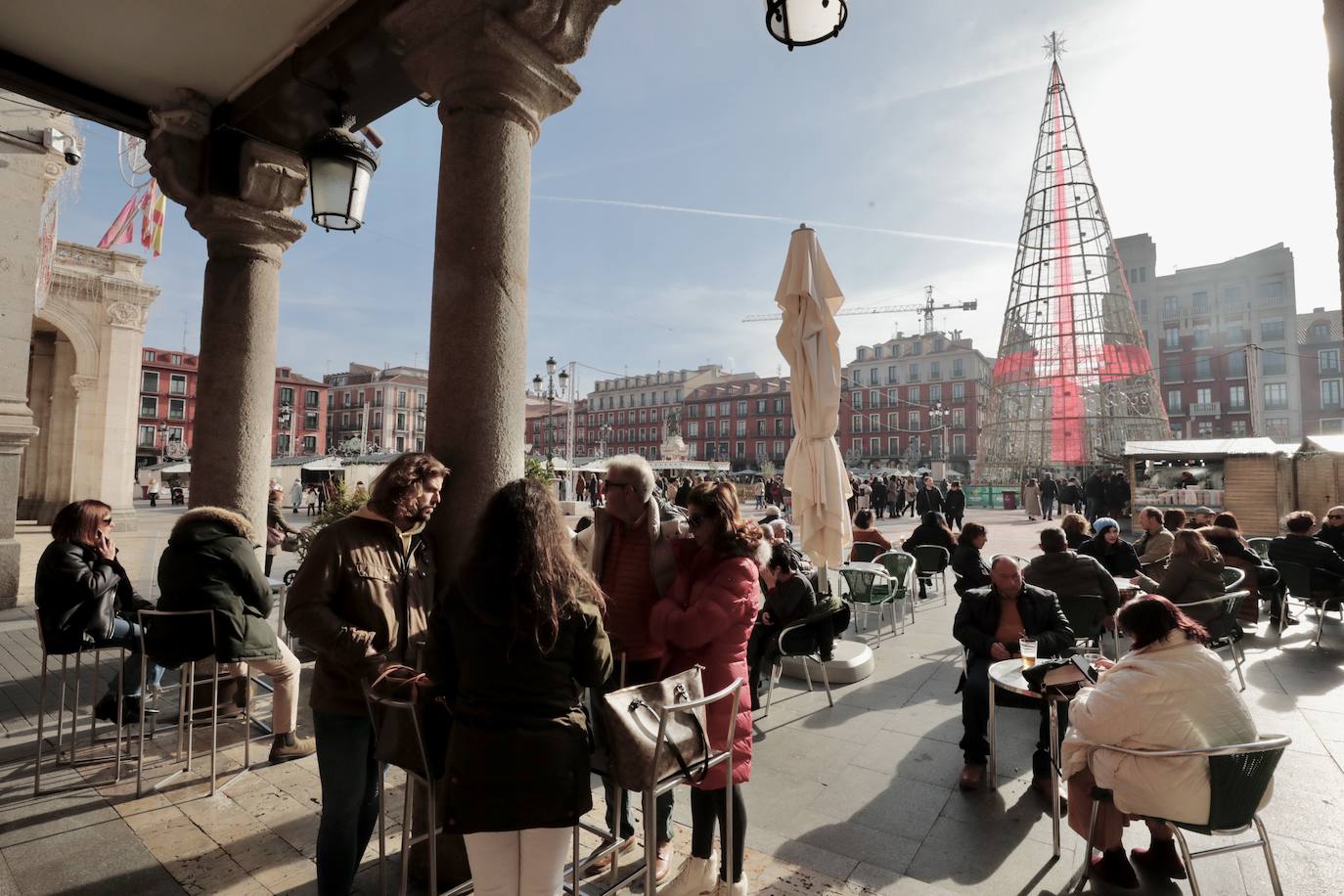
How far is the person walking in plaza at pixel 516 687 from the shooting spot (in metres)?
1.72

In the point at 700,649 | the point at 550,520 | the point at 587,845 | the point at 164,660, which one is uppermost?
the point at 550,520

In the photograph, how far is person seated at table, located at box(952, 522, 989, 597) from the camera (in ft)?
18.2

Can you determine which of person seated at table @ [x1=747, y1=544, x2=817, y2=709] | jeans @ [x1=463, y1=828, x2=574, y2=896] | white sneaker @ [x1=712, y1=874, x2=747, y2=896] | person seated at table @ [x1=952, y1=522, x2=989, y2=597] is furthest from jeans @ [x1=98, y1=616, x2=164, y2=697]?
person seated at table @ [x1=952, y1=522, x2=989, y2=597]

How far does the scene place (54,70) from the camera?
13.6 feet

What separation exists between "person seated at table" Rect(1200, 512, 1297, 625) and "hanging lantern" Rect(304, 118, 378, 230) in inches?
299

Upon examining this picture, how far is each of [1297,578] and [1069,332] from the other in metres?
23.8

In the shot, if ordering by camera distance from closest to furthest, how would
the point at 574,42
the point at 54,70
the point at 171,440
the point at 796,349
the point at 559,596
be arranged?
the point at 559,596, the point at 574,42, the point at 54,70, the point at 796,349, the point at 171,440

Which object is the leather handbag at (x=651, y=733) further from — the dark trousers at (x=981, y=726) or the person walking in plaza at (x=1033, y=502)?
the person walking in plaza at (x=1033, y=502)

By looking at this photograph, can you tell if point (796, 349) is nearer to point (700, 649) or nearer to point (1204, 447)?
point (700, 649)

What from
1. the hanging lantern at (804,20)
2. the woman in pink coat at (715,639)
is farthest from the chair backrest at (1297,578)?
the hanging lantern at (804,20)

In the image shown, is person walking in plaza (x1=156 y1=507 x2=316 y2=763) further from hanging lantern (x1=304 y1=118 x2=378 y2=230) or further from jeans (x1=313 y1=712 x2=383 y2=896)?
hanging lantern (x1=304 y1=118 x2=378 y2=230)

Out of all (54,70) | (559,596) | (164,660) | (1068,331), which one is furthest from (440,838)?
(1068,331)

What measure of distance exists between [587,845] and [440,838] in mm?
795

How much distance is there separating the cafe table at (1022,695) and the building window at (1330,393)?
225ft
